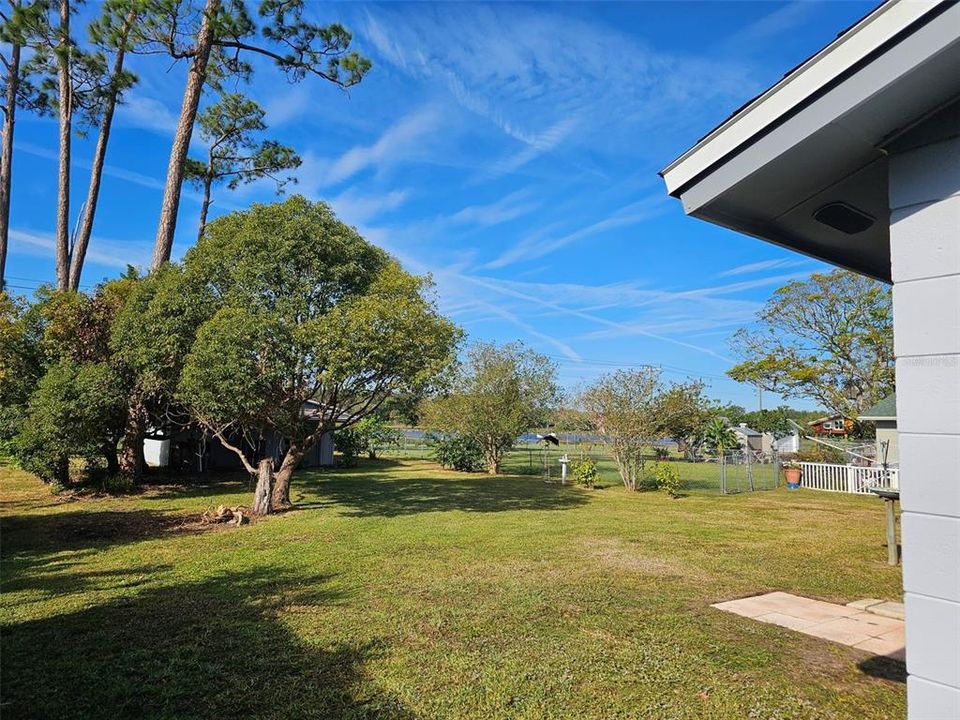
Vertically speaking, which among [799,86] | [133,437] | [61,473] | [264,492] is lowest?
[61,473]

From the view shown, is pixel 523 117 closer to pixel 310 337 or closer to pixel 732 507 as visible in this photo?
pixel 310 337

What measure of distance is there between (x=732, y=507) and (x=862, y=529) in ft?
11.1

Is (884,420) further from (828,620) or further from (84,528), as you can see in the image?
(84,528)

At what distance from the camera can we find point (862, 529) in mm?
10531

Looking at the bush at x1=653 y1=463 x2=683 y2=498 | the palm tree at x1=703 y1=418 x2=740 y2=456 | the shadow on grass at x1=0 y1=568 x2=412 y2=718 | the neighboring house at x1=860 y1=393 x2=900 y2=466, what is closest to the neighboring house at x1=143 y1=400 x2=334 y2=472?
the bush at x1=653 y1=463 x2=683 y2=498

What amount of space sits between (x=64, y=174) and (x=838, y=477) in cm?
2519

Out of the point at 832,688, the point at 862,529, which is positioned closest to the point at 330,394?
the point at 832,688

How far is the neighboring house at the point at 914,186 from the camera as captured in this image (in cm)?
187

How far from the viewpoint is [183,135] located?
47.7ft

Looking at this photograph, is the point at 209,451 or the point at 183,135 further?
the point at 209,451

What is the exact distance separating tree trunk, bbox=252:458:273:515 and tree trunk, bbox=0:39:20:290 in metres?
11.3

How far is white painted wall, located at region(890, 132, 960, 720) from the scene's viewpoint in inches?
73.3

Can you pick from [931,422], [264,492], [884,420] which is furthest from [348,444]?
[931,422]

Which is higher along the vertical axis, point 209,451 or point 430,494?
point 209,451
